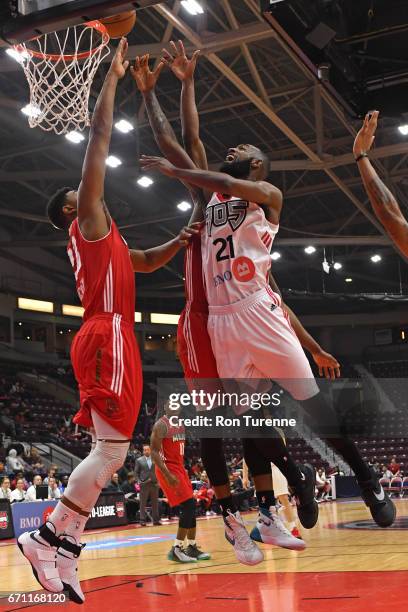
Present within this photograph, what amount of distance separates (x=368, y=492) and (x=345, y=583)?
2082 millimetres

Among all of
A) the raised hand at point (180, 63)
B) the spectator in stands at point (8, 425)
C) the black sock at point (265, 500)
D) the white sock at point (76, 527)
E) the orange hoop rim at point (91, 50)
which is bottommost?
the white sock at point (76, 527)

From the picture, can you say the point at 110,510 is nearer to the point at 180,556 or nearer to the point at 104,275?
the point at 180,556

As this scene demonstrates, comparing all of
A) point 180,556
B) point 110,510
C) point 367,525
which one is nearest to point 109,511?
point 110,510

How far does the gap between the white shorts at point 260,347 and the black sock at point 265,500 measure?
0.60 meters

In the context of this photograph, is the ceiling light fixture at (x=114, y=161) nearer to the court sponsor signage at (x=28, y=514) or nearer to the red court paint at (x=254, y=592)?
the court sponsor signage at (x=28, y=514)

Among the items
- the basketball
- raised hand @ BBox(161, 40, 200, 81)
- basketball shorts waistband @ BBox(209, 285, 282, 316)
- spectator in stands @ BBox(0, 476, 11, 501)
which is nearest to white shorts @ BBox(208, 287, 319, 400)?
basketball shorts waistband @ BBox(209, 285, 282, 316)

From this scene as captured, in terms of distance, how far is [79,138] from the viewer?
52.2 feet

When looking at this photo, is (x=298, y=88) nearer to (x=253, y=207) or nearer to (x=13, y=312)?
(x=253, y=207)

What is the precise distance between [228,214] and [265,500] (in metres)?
1.58

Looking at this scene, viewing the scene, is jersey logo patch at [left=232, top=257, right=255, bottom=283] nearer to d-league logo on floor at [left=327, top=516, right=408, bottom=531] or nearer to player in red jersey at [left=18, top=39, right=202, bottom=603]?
→ player in red jersey at [left=18, top=39, right=202, bottom=603]

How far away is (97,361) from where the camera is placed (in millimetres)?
4160

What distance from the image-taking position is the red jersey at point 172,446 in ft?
26.8

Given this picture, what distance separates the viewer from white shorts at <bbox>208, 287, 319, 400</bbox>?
389 cm

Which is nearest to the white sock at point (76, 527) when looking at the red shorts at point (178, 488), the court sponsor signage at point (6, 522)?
the red shorts at point (178, 488)
